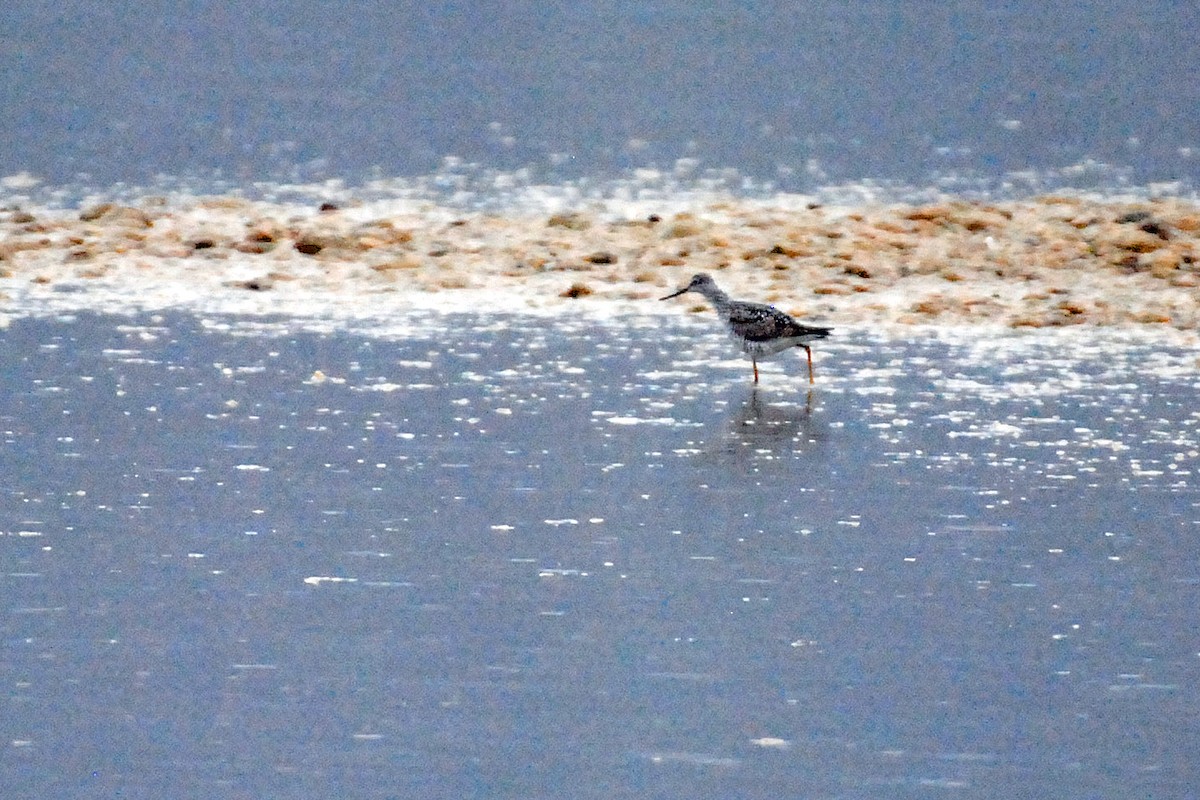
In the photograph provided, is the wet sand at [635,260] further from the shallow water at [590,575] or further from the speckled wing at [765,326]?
the shallow water at [590,575]

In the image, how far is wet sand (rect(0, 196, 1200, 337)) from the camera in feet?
62.3

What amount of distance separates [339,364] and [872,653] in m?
7.44

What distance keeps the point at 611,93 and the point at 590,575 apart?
121 ft

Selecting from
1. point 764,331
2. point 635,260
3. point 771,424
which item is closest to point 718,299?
point 764,331

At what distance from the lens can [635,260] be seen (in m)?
21.2

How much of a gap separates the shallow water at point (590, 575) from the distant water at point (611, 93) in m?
14.4

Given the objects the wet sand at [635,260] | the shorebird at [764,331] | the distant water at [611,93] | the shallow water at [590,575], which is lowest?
the shallow water at [590,575]

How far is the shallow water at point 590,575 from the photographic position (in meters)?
7.92

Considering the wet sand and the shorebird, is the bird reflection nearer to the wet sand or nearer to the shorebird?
the shorebird

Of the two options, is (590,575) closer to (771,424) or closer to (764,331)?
(771,424)

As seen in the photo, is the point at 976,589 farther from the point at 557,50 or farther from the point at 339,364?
the point at 557,50

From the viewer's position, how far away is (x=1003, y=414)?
1435 centimetres

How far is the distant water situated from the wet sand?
5.64 metres

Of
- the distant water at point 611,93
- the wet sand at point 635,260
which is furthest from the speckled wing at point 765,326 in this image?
the distant water at point 611,93
